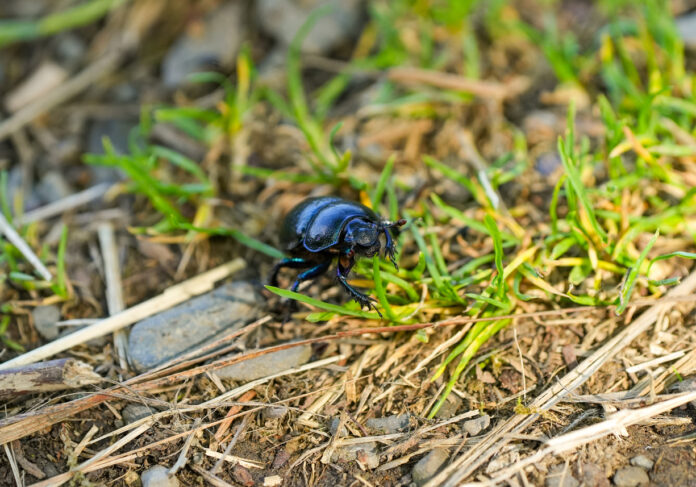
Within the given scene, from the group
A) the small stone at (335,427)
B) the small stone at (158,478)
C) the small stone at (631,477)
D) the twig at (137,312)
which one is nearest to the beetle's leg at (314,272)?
the twig at (137,312)

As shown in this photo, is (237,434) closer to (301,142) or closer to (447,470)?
(447,470)

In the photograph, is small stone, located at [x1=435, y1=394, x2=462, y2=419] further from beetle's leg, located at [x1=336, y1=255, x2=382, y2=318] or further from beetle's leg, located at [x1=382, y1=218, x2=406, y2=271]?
beetle's leg, located at [x1=382, y1=218, x2=406, y2=271]

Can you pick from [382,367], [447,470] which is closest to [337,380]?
[382,367]

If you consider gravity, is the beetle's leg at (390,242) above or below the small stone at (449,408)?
above

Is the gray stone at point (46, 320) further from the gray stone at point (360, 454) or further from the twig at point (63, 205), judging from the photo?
the gray stone at point (360, 454)

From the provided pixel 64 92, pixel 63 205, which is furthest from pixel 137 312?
pixel 64 92
